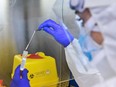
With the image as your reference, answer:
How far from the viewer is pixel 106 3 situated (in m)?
0.68

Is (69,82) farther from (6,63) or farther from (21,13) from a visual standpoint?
(21,13)

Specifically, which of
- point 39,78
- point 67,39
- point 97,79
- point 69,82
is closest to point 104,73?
point 97,79

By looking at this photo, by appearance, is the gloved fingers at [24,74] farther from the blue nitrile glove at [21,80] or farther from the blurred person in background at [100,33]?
the blurred person in background at [100,33]

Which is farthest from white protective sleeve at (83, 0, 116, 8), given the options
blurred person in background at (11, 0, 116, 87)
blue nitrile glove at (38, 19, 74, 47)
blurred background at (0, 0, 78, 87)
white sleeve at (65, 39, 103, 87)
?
blurred background at (0, 0, 78, 87)

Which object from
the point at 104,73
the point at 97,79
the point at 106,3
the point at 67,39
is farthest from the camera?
the point at 67,39

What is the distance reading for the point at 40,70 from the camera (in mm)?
1323

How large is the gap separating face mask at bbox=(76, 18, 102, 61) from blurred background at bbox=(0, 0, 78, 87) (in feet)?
1.64

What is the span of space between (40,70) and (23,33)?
267mm

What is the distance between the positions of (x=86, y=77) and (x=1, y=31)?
0.59 meters

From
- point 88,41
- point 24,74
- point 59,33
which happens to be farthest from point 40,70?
point 88,41

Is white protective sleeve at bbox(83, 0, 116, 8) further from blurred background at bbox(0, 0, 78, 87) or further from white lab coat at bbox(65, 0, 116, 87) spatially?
blurred background at bbox(0, 0, 78, 87)

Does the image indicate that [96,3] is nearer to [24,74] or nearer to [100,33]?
[100,33]

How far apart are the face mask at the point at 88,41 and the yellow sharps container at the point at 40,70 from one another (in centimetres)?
52

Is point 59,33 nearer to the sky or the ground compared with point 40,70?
nearer to the sky
